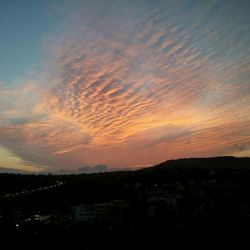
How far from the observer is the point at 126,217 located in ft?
186

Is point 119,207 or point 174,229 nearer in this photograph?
point 174,229

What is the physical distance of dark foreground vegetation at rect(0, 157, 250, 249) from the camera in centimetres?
3472

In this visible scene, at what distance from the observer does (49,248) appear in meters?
34.1

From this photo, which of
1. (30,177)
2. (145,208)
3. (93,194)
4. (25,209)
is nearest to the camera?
(145,208)

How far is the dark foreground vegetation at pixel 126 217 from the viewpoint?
114 ft

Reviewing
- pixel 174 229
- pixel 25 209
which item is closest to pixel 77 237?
pixel 174 229

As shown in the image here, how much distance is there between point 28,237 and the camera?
1569 inches

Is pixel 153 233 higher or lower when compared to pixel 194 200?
lower

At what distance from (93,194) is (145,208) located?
31.5 meters

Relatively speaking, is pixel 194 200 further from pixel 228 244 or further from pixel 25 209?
pixel 25 209

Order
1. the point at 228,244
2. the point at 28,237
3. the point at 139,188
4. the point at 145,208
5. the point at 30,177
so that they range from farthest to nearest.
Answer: the point at 30,177 → the point at 139,188 → the point at 145,208 → the point at 28,237 → the point at 228,244

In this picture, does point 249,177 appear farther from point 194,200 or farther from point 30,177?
point 30,177

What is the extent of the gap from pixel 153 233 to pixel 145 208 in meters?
24.5

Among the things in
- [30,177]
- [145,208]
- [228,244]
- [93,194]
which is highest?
[30,177]
